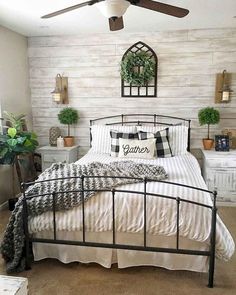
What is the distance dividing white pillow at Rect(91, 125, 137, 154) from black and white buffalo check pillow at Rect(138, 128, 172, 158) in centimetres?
20

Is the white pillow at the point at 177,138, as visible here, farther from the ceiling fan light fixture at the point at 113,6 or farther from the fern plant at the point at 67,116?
the ceiling fan light fixture at the point at 113,6

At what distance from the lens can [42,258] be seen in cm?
247

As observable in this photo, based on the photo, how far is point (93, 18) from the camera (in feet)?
11.4

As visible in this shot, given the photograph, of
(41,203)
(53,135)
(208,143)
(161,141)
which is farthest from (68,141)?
(41,203)

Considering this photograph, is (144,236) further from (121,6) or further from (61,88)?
(61,88)

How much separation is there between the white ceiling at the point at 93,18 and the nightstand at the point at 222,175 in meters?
1.74

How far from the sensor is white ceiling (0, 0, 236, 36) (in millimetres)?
2924

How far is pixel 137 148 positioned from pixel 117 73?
1314mm

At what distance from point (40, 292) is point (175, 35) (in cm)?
360

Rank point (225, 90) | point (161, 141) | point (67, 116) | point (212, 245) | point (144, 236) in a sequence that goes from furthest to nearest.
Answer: point (67, 116) < point (225, 90) < point (161, 141) < point (144, 236) < point (212, 245)

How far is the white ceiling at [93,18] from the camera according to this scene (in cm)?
292

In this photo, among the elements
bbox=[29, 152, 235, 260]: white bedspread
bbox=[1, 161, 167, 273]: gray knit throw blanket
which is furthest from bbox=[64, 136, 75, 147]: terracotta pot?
bbox=[29, 152, 235, 260]: white bedspread

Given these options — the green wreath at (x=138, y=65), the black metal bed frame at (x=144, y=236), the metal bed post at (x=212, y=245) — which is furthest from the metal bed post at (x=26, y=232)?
the green wreath at (x=138, y=65)

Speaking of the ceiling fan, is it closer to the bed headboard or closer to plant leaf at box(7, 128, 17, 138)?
plant leaf at box(7, 128, 17, 138)
